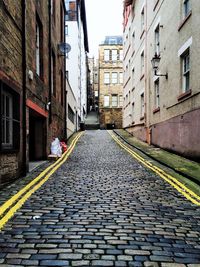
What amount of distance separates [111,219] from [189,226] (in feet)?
3.80

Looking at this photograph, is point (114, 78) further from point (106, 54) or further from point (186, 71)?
point (186, 71)

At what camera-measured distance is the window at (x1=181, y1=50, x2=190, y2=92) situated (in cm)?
1376

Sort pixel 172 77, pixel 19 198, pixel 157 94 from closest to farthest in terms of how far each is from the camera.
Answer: pixel 19 198 → pixel 172 77 → pixel 157 94

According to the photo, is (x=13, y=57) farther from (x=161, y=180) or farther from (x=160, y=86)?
(x=160, y=86)

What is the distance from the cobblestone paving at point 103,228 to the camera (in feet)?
12.1

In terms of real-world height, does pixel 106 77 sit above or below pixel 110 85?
above

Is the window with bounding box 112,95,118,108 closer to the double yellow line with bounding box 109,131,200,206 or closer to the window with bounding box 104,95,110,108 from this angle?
the window with bounding box 104,95,110,108

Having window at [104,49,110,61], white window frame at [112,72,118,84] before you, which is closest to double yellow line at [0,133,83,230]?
white window frame at [112,72,118,84]

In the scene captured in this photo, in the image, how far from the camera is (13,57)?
9.00 metres

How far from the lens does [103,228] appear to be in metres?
4.80

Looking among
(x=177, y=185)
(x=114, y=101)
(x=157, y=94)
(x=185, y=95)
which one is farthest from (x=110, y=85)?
(x=177, y=185)

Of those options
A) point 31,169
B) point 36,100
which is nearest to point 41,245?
point 31,169

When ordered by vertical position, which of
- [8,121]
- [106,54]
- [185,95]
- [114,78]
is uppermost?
[106,54]

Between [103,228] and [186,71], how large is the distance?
33.7 feet
